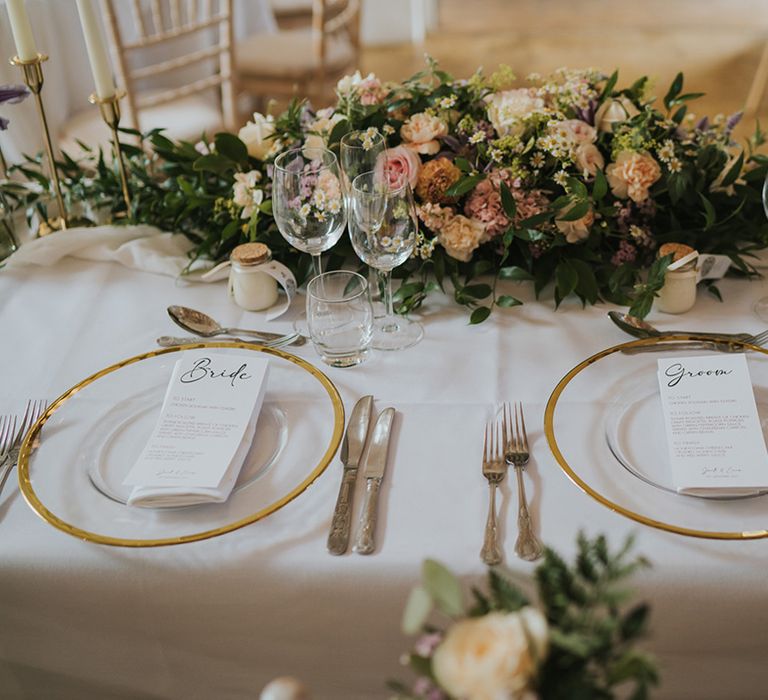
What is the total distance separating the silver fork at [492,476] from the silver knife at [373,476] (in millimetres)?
119

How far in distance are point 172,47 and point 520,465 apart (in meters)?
2.36

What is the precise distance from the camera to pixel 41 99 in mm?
1374

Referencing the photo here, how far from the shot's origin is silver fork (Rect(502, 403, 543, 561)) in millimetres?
863

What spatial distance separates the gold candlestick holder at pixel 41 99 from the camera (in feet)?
4.44

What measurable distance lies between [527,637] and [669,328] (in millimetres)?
831

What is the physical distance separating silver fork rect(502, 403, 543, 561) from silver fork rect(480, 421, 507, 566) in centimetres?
1

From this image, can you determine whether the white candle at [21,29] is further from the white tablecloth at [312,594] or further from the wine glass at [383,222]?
the white tablecloth at [312,594]

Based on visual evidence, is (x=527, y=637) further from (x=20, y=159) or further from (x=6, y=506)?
(x=20, y=159)

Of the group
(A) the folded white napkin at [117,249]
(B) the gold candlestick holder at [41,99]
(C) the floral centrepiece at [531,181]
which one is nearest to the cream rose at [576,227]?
(C) the floral centrepiece at [531,181]

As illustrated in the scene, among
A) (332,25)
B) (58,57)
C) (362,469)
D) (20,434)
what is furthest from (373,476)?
(332,25)

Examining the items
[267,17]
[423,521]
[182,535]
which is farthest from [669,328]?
[267,17]

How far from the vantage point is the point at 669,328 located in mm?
1225

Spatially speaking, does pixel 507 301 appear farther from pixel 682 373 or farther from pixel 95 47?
pixel 95 47

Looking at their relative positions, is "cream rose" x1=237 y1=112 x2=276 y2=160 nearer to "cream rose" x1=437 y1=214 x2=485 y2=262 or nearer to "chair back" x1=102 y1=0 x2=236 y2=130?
"cream rose" x1=437 y1=214 x2=485 y2=262
